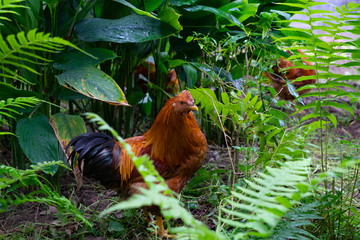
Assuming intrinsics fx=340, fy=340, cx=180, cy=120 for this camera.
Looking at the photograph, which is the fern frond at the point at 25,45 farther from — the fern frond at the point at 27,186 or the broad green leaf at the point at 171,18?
the broad green leaf at the point at 171,18

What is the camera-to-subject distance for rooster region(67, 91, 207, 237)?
1.88 meters

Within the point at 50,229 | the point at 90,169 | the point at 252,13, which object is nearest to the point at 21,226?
the point at 50,229

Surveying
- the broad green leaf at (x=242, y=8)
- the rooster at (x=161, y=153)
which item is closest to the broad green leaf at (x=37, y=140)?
Answer: the rooster at (x=161, y=153)

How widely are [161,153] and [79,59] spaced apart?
75 centimetres

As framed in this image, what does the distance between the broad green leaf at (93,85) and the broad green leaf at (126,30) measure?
25cm

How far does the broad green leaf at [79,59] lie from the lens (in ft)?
6.52

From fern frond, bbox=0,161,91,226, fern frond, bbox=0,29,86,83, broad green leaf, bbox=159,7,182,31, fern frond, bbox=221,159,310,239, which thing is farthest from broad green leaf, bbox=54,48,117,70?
fern frond, bbox=221,159,310,239

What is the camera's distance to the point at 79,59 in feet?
6.66

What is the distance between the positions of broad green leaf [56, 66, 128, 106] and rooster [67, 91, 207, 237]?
26cm

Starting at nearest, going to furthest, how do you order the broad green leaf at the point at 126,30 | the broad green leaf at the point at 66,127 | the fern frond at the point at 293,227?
the fern frond at the point at 293,227 < the broad green leaf at the point at 66,127 < the broad green leaf at the point at 126,30

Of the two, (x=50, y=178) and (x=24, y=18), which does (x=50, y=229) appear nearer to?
(x=50, y=178)

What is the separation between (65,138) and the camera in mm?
1919

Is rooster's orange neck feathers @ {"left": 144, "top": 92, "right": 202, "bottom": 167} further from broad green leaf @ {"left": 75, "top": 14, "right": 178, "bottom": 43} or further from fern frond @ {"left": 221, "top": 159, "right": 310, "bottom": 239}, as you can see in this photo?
fern frond @ {"left": 221, "top": 159, "right": 310, "bottom": 239}

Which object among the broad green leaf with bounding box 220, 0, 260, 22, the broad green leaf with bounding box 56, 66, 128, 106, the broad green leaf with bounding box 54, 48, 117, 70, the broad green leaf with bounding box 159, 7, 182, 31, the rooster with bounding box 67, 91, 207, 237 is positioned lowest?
the rooster with bounding box 67, 91, 207, 237
